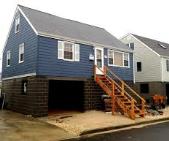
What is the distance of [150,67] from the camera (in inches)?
1270

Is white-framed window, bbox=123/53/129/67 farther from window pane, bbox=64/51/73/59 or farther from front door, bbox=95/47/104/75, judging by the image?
window pane, bbox=64/51/73/59

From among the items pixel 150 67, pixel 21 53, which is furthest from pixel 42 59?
pixel 150 67

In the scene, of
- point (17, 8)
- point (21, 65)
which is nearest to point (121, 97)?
point (21, 65)

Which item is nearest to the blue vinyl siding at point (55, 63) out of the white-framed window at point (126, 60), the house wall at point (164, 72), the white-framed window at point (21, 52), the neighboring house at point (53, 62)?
the neighboring house at point (53, 62)

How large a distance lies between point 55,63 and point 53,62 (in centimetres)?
17

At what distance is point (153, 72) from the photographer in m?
31.8

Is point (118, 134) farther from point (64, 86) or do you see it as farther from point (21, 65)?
point (64, 86)

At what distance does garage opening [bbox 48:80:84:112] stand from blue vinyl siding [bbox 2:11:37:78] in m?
3.46

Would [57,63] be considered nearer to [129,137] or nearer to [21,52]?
[21,52]

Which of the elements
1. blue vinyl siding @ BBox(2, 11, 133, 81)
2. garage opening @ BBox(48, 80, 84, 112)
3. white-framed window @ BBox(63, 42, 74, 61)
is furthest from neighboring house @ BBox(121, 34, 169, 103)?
white-framed window @ BBox(63, 42, 74, 61)

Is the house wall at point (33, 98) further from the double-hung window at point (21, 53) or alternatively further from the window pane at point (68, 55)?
the window pane at point (68, 55)

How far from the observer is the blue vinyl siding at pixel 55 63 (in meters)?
18.1

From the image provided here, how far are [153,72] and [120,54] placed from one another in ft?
29.8

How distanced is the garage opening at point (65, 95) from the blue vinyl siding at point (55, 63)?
4.02ft
